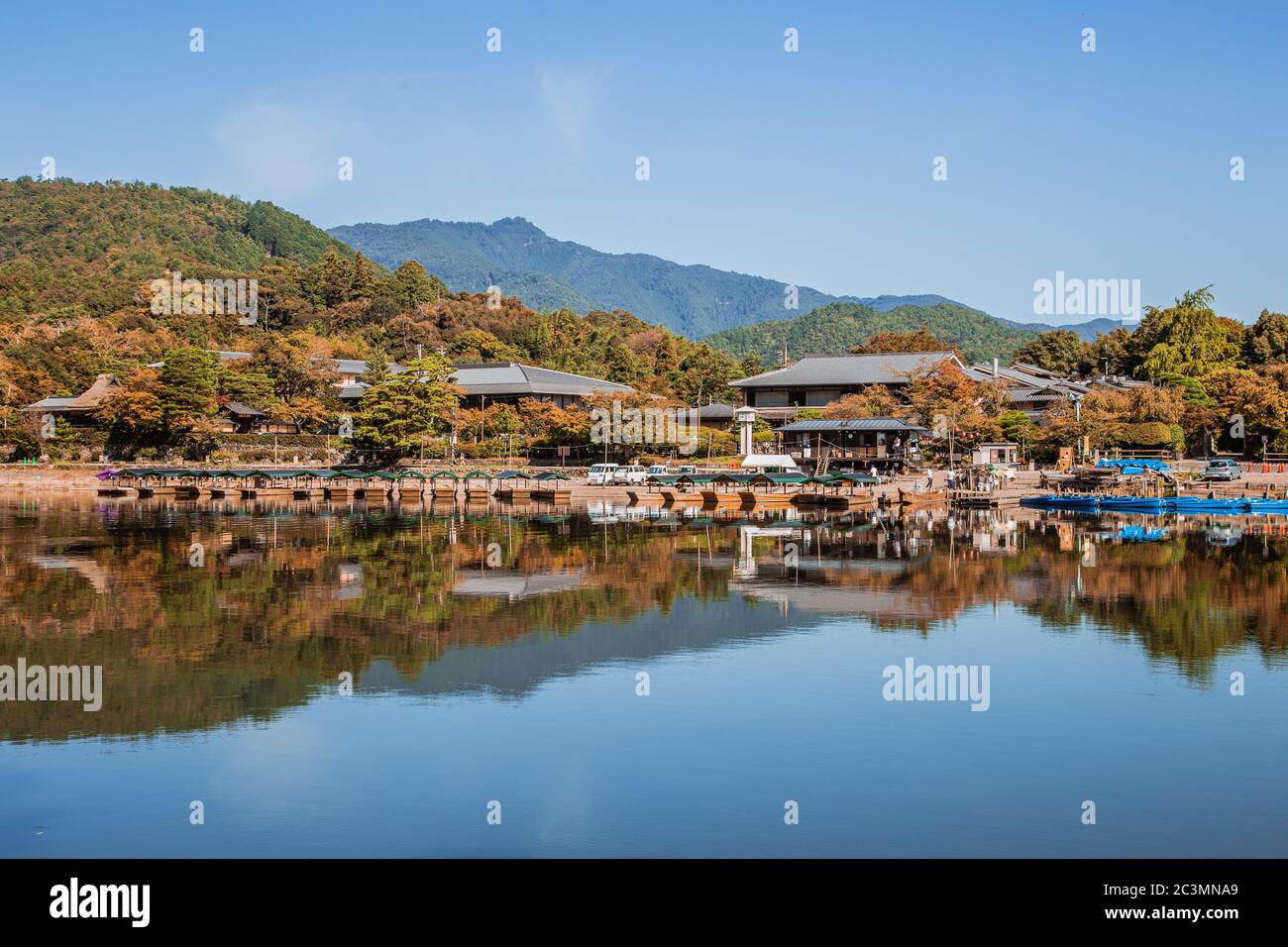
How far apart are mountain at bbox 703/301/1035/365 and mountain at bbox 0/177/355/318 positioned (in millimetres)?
58602

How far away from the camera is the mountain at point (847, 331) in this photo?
16088 cm

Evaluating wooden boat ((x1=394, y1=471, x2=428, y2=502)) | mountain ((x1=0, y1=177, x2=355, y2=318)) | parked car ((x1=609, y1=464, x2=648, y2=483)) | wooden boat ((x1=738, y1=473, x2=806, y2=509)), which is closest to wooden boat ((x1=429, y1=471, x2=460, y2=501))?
wooden boat ((x1=394, y1=471, x2=428, y2=502))

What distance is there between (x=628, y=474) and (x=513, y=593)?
29.8 meters

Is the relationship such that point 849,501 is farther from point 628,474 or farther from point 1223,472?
point 1223,472

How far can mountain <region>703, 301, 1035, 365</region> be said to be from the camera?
160875 mm

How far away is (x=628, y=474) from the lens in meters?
54.2

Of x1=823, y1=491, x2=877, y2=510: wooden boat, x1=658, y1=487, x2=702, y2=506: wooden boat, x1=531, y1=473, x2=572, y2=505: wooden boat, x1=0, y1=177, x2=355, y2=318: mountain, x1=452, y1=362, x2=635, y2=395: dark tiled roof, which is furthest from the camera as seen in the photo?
x1=0, y1=177, x2=355, y2=318: mountain

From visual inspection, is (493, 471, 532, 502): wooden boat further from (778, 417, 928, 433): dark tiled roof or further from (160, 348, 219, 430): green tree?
(160, 348, 219, 430): green tree

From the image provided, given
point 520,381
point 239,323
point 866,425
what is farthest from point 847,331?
point 866,425

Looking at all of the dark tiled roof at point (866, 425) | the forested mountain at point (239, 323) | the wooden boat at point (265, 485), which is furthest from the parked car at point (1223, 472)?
the wooden boat at point (265, 485)

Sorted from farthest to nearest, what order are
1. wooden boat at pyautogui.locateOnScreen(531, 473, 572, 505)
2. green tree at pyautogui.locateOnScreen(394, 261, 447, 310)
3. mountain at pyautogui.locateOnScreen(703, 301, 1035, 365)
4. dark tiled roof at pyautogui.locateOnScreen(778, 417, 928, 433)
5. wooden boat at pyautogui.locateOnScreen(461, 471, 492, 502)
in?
mountain at pyautogui.locateOnScreen(703, 301, 1035, 365) → green tree at pyautogui.locateOnScreen(394, 261, 447, 310) → dark tiled roof at pyautogui.locateOnScreen(778, 417, 928, 433) → wooden boat at pyautogui.locateOnScreen(461, 471, 492, 502) → wooden boat at pyautogui.locateOnScreen(531, 473, 572, 505)
